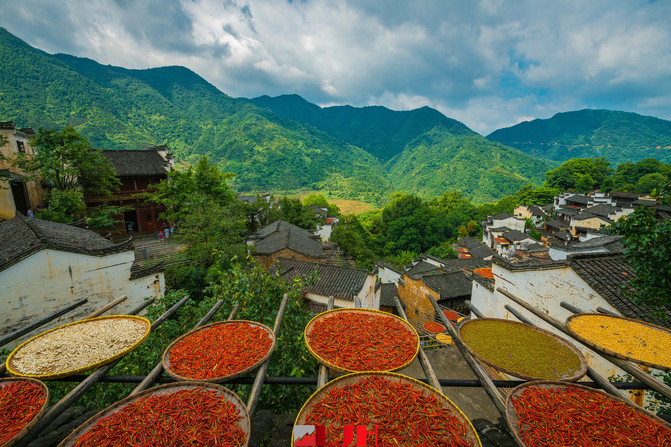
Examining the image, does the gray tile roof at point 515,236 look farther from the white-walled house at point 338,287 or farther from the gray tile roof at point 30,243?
the gray tile roof at point 30,243

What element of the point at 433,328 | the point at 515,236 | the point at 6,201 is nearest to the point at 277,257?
the point at 433,328

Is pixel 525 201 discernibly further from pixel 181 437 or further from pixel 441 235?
pixel 181 437

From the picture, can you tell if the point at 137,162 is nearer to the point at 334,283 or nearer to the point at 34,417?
the point at 334,283

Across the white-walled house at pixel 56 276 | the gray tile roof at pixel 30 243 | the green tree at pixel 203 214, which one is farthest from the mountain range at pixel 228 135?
the white-walled house at pixel 56 276

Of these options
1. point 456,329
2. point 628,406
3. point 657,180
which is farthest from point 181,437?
point 657,180

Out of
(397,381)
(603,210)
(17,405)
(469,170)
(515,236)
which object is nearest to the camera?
(17,405)

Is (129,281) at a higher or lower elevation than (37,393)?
lower
